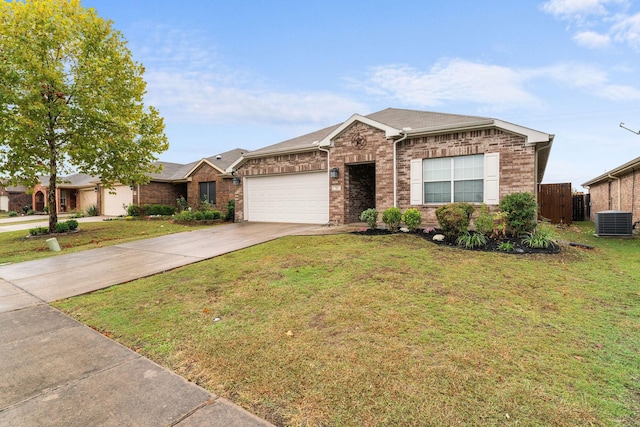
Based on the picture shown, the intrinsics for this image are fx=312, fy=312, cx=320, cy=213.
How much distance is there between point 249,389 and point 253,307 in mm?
1764

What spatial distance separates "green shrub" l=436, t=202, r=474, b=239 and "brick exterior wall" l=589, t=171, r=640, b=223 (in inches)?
320

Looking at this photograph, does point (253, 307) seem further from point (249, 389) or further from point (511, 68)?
point (511, 68)

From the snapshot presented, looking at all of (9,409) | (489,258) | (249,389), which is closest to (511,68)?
(489,258)

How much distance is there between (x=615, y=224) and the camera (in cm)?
1027

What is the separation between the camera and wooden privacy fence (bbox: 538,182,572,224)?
1612 cm

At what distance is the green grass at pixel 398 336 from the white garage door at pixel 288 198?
22.6 ft

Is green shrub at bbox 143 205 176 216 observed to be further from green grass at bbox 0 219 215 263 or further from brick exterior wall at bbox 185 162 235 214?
green grass at bbox 0 219 215 263

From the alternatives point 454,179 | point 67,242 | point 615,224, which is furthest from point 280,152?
point 615,224

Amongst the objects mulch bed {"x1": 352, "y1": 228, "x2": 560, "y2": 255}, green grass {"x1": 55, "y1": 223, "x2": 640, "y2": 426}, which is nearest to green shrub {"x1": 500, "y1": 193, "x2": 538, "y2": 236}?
mulch bed {"x1": 352, "y1": 228, "x2": 560, "y2": 255}

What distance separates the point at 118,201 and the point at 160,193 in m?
3.90

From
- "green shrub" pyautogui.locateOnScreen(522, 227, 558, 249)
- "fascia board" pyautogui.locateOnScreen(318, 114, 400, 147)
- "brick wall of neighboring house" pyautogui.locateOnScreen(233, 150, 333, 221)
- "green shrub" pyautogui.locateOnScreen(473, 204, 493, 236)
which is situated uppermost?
"fascia board" pyautogui.locateOnScreen(318, 114, 400, 147)

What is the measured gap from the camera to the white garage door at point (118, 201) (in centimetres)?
2330

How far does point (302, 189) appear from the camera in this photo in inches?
533

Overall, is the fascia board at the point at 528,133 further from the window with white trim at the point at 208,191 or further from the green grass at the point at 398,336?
the window with white trim at the point at 208,191
